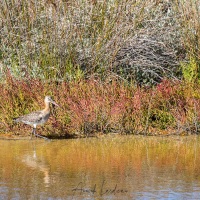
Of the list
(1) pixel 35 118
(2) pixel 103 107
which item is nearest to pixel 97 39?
(2) pixel 103 107

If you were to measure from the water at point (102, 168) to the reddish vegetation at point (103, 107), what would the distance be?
13.8 inches

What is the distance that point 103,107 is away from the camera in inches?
457

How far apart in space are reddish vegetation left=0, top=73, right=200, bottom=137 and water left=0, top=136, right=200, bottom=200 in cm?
35

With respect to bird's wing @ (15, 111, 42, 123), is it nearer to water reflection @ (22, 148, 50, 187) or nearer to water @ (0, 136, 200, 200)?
water @ (0, 136, 200, 200)

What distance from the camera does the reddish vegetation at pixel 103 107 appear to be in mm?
11484

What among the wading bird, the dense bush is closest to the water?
the wading bird

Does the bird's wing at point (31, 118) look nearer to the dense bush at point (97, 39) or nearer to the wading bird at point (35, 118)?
the wading bird at point (35, 118)

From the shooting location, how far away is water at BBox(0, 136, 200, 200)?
7697 millimetres

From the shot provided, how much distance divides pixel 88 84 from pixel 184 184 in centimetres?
465

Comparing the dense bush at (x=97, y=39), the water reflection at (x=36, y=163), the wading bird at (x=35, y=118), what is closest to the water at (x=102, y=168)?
the water reflection at (x=36, y=163)

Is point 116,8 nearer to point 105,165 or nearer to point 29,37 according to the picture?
point 29,37

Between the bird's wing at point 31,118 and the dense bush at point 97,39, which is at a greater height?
the dense bush at point 97,39

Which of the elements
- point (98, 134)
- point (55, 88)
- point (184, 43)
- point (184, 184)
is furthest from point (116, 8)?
point (184, 184)

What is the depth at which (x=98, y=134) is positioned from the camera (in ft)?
37.6
